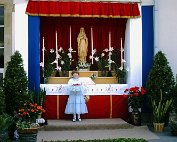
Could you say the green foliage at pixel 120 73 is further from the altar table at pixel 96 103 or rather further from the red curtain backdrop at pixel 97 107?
the red curtain backdrop at pixel 97 107

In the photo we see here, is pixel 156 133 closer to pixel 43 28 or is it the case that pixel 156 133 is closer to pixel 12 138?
pixel 12 138

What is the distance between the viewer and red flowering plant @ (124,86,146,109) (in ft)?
40.4

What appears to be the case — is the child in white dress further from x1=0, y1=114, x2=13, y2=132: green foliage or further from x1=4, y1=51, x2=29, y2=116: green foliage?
x1=0, y1=114, x2=13, y2=132: green foliage

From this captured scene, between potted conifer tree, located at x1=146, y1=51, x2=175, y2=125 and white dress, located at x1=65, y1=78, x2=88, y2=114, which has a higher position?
potted conifer tree, located at x1=146, y1=51, x2=175, y2=125

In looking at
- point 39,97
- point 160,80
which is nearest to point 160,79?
point 160,80

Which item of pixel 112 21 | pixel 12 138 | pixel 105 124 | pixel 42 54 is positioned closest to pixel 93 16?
pixel 112 21

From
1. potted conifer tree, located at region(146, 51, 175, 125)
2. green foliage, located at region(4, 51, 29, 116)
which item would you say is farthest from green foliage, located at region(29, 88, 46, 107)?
potted conifer tree, located at region(146, 51, 175, 125)

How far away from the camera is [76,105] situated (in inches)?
486

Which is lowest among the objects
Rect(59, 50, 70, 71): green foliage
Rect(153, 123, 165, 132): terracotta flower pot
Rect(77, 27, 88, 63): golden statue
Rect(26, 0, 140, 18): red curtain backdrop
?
Rect(153, 123, 165, 132): terracotta flower pot

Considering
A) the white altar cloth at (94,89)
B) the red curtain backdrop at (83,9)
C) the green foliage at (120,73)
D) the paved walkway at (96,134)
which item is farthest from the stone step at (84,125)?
the red curtain backdrop at (83,9)

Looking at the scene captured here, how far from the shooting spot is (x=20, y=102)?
11.1 metres

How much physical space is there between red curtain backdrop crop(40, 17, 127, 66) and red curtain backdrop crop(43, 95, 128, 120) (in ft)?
5.63

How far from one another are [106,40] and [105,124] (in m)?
3.45

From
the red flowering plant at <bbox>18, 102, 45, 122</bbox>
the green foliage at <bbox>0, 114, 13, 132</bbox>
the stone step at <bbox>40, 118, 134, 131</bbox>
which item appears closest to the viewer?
the green foliage at <bbox>0, 114, 13, 132</bbox>
